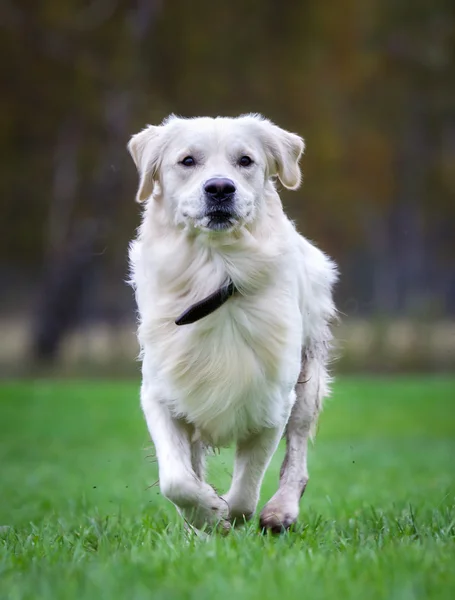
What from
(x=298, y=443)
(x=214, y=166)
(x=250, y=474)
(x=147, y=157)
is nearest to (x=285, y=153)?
(x=214, y=166)

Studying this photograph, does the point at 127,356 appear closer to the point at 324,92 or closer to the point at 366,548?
the point at 324,92

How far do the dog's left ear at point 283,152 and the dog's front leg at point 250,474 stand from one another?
1329mm

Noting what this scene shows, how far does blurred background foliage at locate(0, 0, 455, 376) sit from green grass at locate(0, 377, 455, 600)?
1092 cm

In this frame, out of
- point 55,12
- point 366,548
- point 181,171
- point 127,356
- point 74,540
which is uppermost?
point 55,12

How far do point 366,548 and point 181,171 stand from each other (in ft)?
Answer: 6.83

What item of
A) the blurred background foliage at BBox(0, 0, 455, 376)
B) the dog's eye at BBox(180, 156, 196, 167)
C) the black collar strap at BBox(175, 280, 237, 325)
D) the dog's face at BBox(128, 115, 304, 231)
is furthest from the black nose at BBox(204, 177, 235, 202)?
the blurred background foliage at BBox(0, 0, 455, 376)

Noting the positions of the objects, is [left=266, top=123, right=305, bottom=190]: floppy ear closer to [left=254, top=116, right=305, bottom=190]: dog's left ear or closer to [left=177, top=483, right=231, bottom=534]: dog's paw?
[left=254, top=116, right=305, bottom=190]: dog's left ear

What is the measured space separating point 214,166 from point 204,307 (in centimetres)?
68

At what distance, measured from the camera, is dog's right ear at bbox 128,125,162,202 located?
552 centimetres

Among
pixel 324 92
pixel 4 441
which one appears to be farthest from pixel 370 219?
pixel 4 441

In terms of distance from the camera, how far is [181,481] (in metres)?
4.81

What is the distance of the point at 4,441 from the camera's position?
12.9 m

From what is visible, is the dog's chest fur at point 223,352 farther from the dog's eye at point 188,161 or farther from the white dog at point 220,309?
the dog's eye at point 188,161

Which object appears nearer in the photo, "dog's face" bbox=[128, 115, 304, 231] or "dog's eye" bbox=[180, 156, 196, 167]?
"dog's face" bbox=[128, 115, 304, 231]
